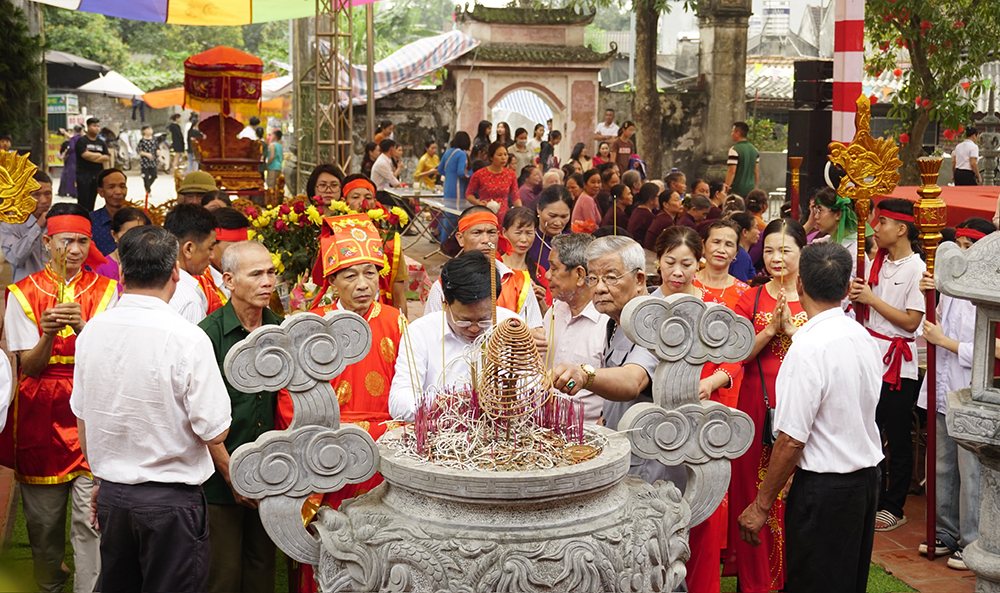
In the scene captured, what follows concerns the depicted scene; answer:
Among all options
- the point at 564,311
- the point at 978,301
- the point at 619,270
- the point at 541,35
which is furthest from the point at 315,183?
the point at 541,35

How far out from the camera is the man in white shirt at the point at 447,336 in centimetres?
320

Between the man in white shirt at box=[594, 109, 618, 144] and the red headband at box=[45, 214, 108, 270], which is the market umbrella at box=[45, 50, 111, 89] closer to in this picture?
the man in white shirt at box=[594, 109, 618, 144]

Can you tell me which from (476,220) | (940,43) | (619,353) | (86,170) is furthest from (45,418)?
(86,170)

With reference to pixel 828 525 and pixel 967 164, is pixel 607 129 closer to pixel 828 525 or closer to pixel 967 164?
pixel 967 164

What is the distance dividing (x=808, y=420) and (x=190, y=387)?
1.96 meters

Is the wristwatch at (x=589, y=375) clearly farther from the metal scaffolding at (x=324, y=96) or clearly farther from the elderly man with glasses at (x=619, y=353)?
the metal scaffolding at (x=324, y=96)

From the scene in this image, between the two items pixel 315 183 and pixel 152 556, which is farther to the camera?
pixel 315 183

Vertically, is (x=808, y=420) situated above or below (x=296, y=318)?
below

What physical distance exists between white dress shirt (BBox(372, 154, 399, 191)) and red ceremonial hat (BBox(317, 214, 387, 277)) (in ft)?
29.2

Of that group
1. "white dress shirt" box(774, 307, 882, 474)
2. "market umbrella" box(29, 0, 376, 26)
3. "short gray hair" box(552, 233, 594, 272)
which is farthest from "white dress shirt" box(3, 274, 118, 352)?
"market umbrella" box(29, 0, 376, 26)

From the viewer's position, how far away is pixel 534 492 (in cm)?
247

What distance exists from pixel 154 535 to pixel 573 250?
1.95m

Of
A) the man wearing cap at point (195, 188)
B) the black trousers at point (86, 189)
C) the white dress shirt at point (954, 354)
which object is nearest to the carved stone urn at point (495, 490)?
the white dress shirt at point (954, 354)

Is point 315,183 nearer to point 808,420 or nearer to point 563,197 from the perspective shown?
point 563,197
